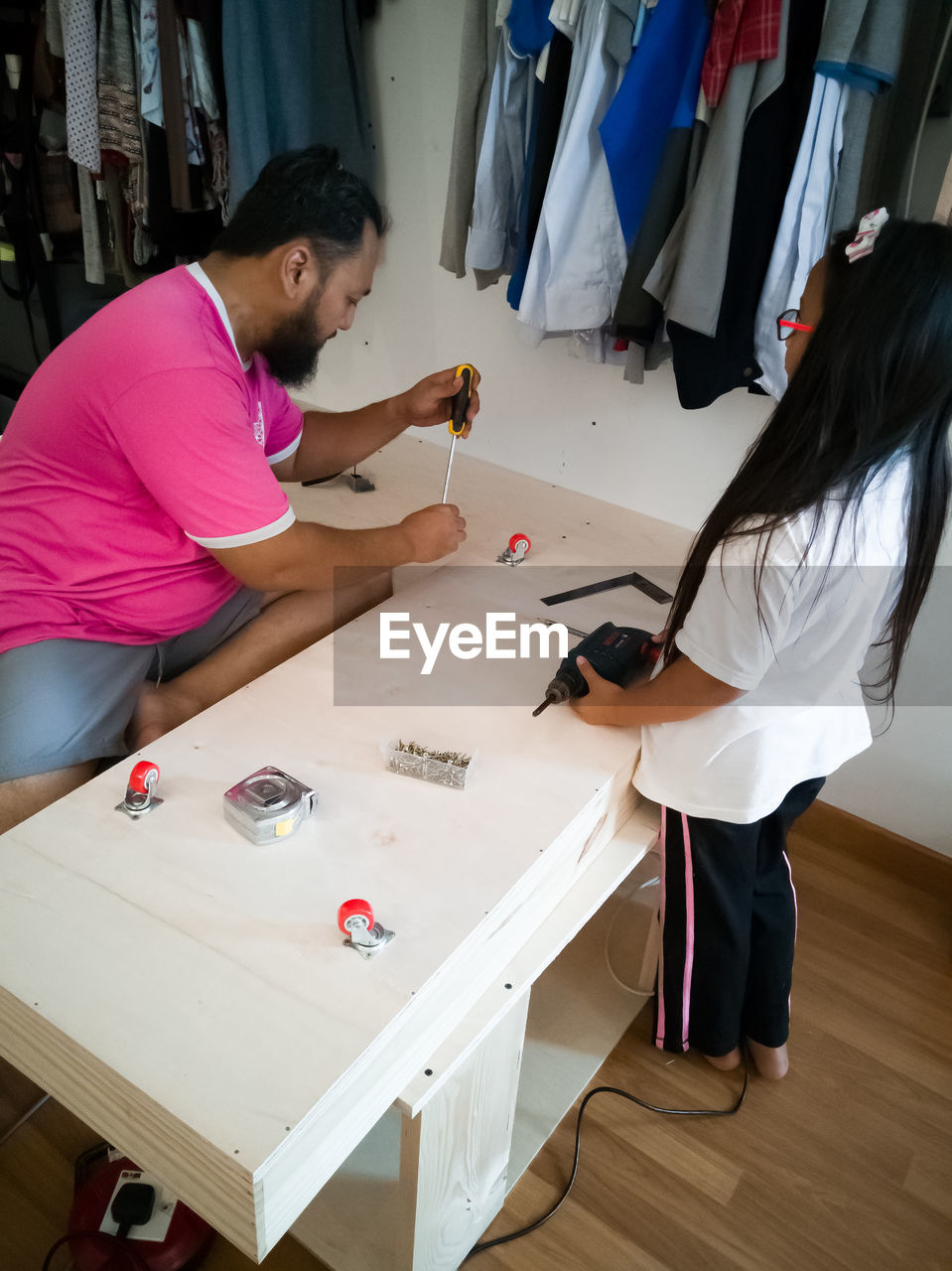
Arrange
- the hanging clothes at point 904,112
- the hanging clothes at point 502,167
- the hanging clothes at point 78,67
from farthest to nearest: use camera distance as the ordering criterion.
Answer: the hanging clothes at point 78,67 < the hanging clothes at point 502,167 < the hanging clothes at point 904,112

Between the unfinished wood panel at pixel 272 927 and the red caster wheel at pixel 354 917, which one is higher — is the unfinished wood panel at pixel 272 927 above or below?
below

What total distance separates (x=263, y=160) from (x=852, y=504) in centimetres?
161

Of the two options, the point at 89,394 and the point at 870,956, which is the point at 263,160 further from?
the point at 870,956

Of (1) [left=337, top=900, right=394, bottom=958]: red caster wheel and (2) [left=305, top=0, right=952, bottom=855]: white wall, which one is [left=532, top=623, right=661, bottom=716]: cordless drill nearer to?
(1) [left=337, top=900, right=394, bottom=958]: red caster wheel

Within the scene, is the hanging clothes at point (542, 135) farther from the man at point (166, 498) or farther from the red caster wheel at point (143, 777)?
the red caster wheel at point (143, 777)

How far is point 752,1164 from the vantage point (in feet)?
4.47

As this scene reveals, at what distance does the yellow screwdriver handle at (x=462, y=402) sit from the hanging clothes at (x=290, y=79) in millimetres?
820

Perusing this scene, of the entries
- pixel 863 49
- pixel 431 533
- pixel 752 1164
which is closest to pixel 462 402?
pixel 431 533

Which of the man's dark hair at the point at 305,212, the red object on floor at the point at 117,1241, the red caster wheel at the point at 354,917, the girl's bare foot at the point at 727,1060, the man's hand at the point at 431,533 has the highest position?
the man's dark hair at the point at 305,212

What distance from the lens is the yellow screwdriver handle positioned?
1.48 m

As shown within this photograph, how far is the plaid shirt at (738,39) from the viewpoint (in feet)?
4.17

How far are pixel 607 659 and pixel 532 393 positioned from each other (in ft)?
3.48

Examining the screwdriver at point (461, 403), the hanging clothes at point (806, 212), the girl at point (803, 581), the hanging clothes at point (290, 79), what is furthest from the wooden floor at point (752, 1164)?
the hanging clothes at point (290, 79)

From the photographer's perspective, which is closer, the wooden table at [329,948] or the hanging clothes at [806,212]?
the wooden table at [329,948]
